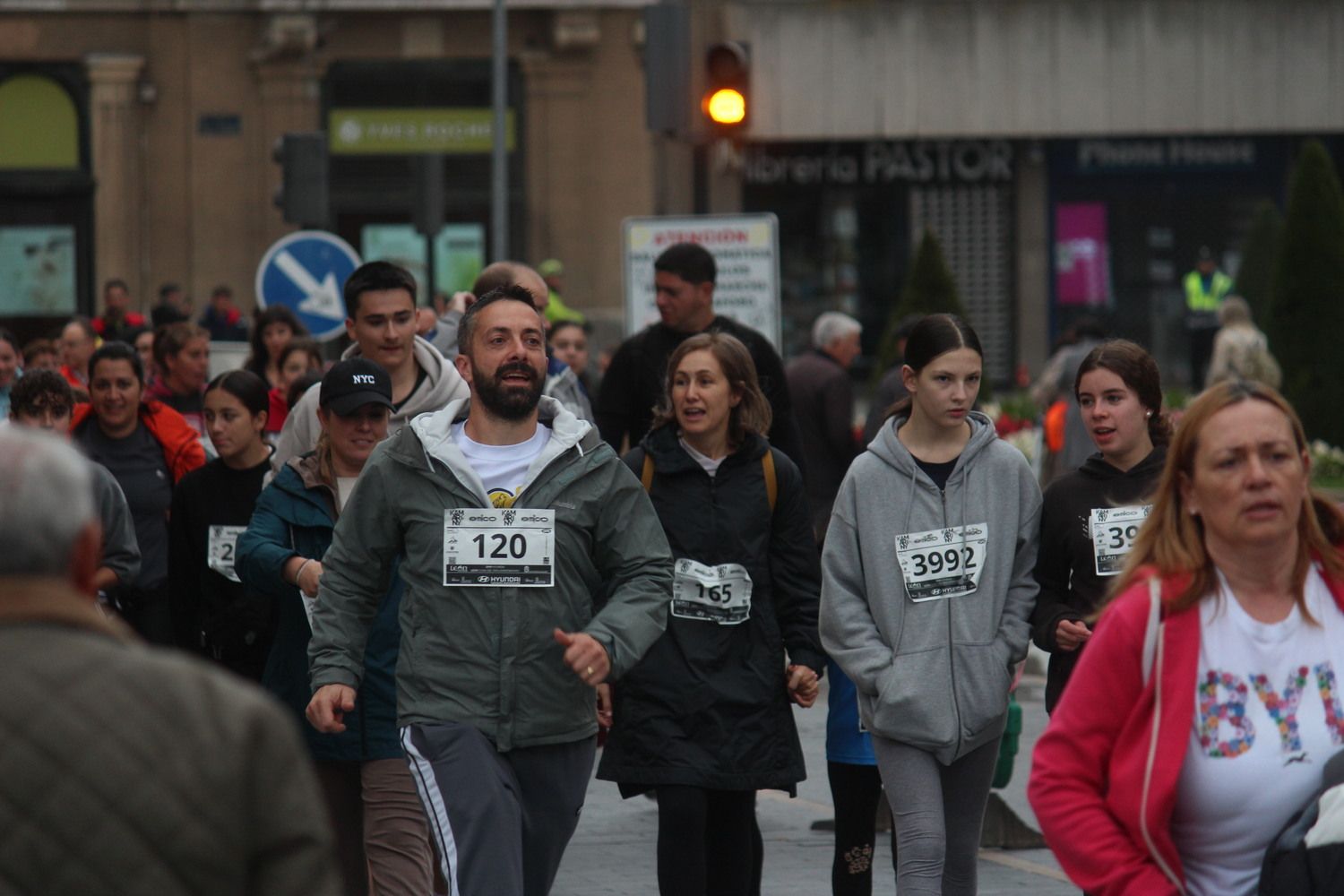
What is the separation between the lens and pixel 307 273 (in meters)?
14.7

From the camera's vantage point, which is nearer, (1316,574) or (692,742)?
(1316,574)

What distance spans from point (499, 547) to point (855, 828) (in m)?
1.77

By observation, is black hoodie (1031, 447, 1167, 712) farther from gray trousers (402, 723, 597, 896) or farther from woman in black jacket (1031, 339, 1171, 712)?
gray trousers (402, 723, 597, 896)

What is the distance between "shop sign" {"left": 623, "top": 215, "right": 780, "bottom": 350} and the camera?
47.2ft

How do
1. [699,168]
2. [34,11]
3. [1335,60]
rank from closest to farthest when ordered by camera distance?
[699,168] → [34,11] → [1335,60]

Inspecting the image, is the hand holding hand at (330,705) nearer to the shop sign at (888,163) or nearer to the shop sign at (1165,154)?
the shop sign at (888,163)

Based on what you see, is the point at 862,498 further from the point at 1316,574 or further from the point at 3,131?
the point at 3,131

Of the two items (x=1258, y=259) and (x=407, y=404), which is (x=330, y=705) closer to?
(x=407, y=404)

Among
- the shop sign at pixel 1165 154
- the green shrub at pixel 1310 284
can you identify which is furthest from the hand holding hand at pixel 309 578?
the shop sign at pixel 1165 154

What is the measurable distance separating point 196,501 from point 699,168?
279 inches

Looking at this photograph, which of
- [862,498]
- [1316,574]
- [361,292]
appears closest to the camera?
[1316,574]

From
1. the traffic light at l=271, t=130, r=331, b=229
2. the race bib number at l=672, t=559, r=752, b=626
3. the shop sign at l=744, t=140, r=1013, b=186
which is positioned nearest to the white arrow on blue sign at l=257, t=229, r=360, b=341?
the traffic light at l=271, t=130, r=331, b=229

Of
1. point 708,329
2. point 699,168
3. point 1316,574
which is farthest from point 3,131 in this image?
point 1316,574

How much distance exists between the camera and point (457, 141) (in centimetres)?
2797
